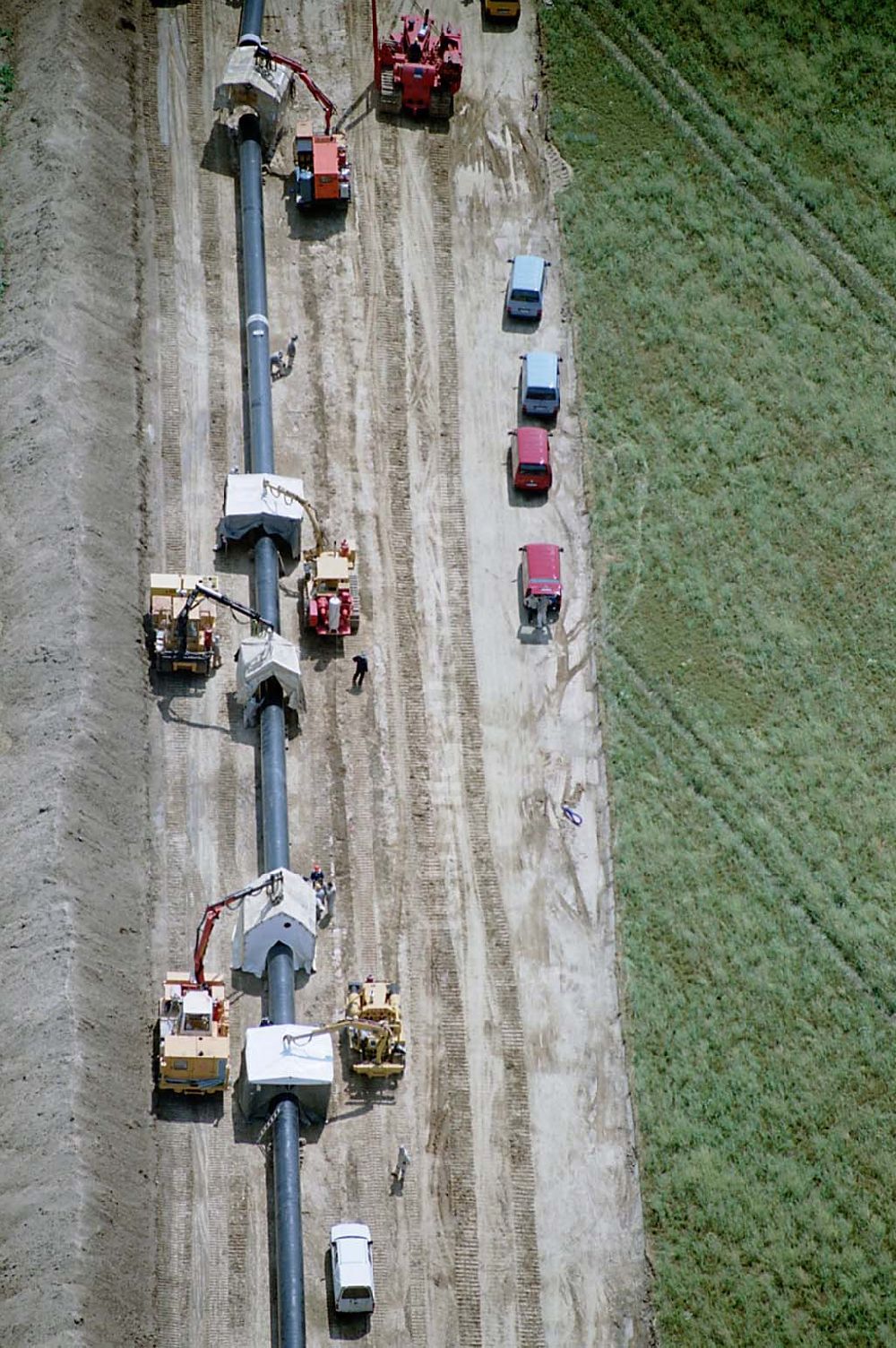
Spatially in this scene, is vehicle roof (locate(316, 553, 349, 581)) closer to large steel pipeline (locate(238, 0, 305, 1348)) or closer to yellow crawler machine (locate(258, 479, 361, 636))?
yellow crawler machine (locate(258, 479, 361, 636))

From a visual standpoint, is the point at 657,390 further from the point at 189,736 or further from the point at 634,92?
the point at 189,736

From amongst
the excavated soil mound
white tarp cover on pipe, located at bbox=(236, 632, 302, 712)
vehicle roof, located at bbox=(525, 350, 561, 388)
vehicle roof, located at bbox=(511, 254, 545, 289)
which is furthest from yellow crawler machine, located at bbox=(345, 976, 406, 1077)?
vehicle roof, located at bbox=(511, 254, 545, 289)

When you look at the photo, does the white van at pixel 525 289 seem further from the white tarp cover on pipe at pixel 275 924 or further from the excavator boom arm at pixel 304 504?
the white tarp cover on pipe at pixel 275 924

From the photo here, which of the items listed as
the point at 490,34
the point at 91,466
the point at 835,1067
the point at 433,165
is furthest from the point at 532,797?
the point at 490,34

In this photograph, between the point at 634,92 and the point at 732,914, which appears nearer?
the point at 732,914

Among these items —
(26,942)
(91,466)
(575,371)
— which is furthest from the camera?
(575,371)

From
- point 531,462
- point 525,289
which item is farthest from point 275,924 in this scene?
point 525,289

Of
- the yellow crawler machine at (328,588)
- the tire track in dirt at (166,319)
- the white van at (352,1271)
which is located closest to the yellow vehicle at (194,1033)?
the white van at (352,1271)
